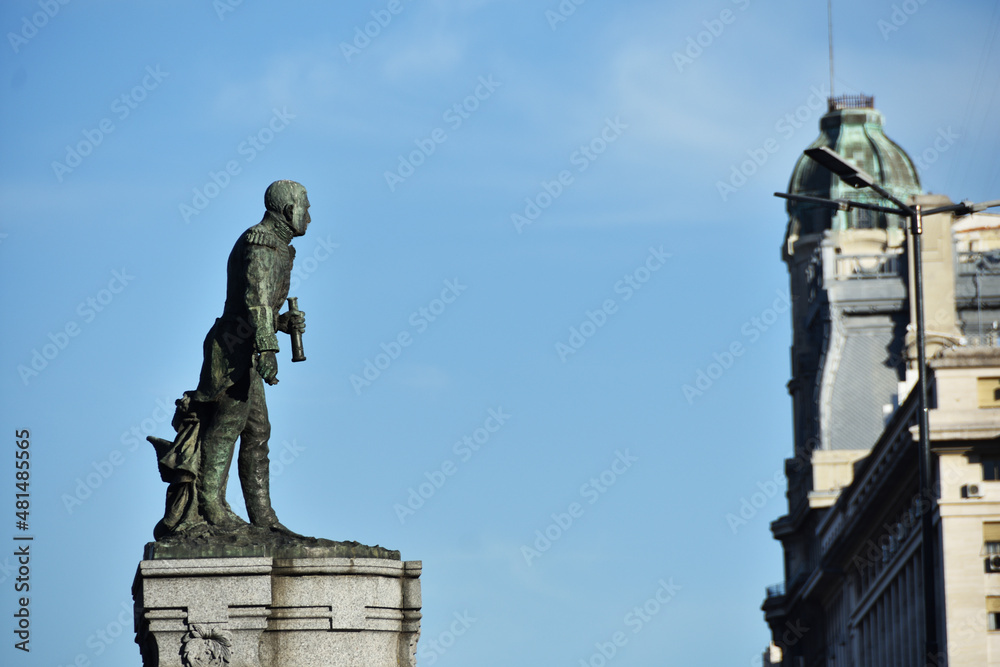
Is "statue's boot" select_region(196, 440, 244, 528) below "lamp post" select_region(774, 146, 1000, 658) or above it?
below

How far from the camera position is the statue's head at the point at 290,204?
720 inches

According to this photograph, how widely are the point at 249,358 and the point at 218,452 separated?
83cm

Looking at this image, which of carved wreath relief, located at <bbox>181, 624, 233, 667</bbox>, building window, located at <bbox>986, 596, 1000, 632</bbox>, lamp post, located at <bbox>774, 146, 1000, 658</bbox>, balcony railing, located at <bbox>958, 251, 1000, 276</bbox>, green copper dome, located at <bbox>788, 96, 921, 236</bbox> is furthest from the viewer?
green copper dome, located at <bbox>788, 96, 921, 236</bbox>

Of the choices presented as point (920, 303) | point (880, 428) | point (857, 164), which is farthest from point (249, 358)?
point (857, 164)

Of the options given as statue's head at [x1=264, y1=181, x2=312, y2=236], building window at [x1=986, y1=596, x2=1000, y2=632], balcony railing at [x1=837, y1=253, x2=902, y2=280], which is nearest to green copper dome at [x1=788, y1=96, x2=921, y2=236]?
balcony railing at [x1=837, y1=253, x2=902, y2=280]

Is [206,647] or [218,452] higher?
[218,452]

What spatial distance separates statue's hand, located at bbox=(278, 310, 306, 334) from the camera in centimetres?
1819

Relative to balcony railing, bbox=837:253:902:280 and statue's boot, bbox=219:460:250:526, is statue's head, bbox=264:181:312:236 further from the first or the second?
balcony railing, bbox=837:253:902:280

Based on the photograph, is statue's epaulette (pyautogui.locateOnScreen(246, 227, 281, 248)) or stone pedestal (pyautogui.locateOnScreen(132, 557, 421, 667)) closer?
stone pedestal (pyautogui.locateOnScreen(132, 557, 421, 667))

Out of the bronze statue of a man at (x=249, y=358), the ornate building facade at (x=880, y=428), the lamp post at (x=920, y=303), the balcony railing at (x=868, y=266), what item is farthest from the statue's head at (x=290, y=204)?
the balcony railing at (x=868, y=266)

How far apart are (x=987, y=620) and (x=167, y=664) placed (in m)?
43.4

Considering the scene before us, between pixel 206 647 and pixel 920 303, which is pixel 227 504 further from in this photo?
pixel 920 303

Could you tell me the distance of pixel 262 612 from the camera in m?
17.1

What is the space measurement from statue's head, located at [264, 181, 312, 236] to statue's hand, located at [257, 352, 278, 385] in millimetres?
1146
